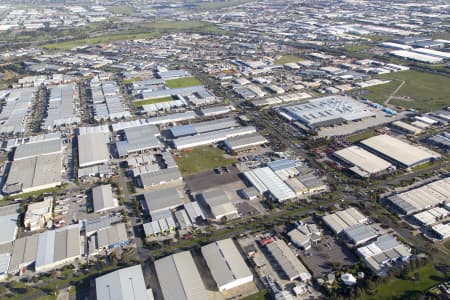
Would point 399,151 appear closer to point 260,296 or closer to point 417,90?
point 260,296

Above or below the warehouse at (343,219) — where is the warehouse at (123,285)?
below

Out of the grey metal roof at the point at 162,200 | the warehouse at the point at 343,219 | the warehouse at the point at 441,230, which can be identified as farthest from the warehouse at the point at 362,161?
the grey metal roof at the point at 162,200

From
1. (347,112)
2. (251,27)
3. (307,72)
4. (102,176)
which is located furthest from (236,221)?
(251,27)

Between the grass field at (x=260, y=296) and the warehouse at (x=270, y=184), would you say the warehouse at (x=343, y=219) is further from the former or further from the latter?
the grass field at (x=260, y=296)

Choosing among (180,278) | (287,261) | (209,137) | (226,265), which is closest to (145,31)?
(209,137)

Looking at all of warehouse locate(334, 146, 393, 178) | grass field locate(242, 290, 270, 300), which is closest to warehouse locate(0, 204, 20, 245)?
grass field locate(242, 290, 270, 300)

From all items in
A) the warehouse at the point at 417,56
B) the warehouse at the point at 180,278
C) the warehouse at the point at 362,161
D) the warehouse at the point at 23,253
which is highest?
the warehouse at the point at 417,56
